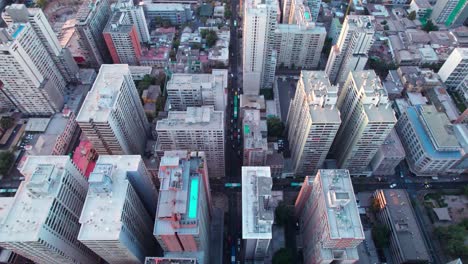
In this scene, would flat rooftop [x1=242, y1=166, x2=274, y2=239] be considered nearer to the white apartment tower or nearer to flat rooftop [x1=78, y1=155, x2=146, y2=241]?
the white apartment tower

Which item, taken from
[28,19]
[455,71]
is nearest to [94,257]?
[28,19]

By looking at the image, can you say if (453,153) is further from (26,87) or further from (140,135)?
(26,87)

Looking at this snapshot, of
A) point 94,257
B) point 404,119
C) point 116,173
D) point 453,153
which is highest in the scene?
point 404,119

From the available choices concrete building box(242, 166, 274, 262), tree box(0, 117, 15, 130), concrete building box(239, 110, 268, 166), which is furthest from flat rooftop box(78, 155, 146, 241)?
tree box(0, 117, 15, 130)

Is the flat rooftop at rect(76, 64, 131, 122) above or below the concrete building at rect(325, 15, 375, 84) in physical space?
below

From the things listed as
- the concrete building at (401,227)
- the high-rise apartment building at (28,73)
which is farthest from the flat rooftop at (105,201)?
the concrete building at (401,227)

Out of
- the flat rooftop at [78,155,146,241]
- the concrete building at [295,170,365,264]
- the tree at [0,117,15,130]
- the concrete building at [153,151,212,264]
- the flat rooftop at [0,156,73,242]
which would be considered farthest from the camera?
the tree at [0,117,15,130]

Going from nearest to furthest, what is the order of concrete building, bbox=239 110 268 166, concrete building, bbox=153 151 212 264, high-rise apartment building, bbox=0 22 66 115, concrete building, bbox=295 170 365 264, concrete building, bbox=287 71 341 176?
concrete building, bbox=153 151 212 264 < concrete building, bbox=295 170 365 264 < concrete building, bbox=287 71 341 176 < concrete building, bbox=239 110 268 166 < high-rise apartment building, bbox=0 22 66 115

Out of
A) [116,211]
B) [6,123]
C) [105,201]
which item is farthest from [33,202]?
[6,123]
